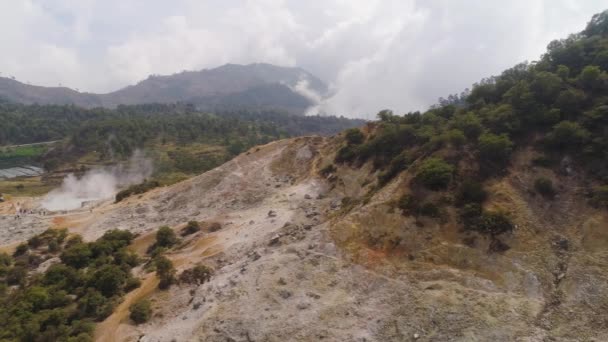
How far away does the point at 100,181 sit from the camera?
404ft

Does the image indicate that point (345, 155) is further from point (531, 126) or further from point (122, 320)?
point (122, 320)

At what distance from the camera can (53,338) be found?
95.1 ft

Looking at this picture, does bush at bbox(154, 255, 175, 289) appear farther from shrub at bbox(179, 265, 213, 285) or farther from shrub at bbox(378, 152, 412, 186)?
shrub at bbox(378, 152, 412, 186)

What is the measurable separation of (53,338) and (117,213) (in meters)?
28.1

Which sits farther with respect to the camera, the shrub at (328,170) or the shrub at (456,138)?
the shrub at (328,170)

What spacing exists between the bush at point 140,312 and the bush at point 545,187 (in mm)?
27934

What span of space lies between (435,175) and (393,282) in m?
9.42

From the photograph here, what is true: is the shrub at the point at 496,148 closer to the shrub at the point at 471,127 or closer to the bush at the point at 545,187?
the shrub at the point at 471,127

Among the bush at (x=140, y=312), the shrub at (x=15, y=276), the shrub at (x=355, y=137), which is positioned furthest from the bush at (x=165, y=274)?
the shrub at (x=355, y=137)

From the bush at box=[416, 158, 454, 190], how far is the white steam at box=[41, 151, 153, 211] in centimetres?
8257

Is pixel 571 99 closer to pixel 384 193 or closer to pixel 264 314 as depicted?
pixel 384 193

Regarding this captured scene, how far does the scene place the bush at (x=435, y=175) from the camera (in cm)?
3133

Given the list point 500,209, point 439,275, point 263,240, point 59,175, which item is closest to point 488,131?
point 500,209

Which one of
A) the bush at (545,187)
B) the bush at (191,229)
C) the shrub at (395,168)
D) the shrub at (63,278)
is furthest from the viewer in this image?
the bush at (191,229)
